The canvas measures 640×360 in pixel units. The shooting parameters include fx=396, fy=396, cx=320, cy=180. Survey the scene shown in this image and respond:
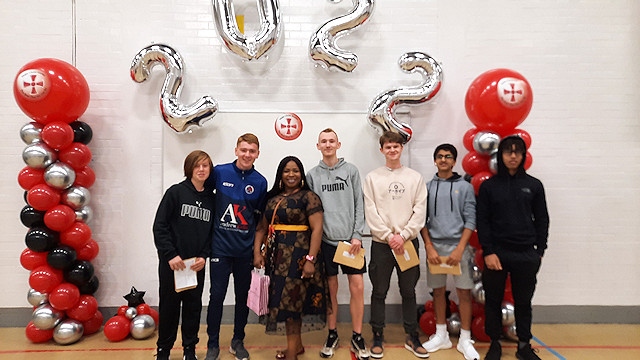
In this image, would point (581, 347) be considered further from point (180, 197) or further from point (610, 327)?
point (180, 197)

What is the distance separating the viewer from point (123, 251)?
3463 mm

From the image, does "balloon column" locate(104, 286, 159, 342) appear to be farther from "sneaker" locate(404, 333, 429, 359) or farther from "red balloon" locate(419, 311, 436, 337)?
"red balloon" locate(419, 311, 436, 337)

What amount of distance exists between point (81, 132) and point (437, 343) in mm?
3179

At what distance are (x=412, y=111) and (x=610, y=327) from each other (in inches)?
101

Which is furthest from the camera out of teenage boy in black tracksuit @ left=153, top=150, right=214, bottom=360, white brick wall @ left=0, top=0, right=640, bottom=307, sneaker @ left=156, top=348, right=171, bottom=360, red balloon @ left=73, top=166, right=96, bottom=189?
white brick wall @ left=0, top=0, right=640, bottom=307

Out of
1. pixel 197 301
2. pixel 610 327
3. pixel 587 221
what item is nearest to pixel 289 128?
Result: pixel 197 301

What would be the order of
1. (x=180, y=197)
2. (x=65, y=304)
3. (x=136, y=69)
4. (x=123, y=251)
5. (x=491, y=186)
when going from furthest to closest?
(x=123, y=251) < (x=136, y=69) < (x=65, y=304) < (x=491, y=186) < (x=180, y=197)

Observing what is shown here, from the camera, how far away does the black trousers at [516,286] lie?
264 centimetres

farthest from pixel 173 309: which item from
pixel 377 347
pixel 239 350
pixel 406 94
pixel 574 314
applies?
pixel 574 314

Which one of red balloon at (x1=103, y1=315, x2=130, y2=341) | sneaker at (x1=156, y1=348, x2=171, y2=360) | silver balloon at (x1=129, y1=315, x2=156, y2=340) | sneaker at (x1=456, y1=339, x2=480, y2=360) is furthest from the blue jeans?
sneaker at (x1=456, y1=339, x2=480, y2=360)

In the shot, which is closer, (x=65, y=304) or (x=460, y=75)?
(x=65, y=304)

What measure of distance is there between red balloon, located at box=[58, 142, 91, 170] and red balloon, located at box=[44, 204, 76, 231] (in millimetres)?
333

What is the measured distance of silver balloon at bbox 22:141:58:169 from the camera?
9.53 feet

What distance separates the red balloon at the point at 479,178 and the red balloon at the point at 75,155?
3.01 metres
